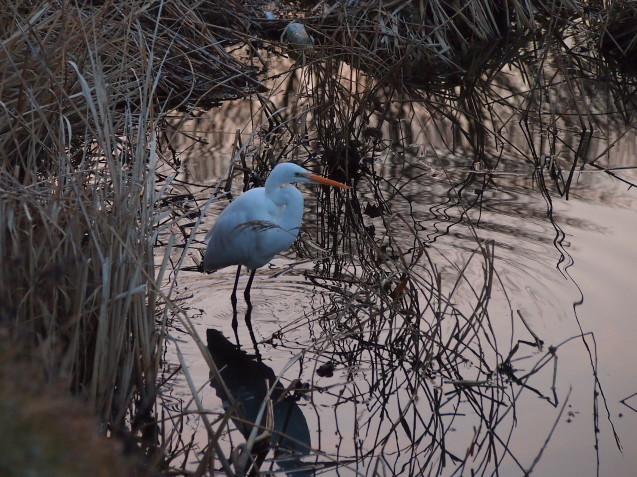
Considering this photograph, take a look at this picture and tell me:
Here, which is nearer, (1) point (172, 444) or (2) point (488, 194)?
(1) point (172, 444)

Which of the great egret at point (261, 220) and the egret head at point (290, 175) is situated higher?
the egret head at point (290, 175)

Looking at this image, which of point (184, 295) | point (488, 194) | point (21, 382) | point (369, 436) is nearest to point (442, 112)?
point (488, 194)

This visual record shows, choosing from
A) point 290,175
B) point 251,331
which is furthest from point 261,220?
point 251,331

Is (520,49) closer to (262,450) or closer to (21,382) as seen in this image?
(262,450)

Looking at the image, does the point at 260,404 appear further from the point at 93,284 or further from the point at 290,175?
the point at 290,175

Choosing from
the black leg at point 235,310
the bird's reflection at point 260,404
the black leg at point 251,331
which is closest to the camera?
the bird's reflection at point 260,404

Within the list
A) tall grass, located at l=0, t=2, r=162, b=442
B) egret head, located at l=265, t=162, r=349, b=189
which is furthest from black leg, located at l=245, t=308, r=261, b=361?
tall grass, located at l=0, t=2, r=162, b=442

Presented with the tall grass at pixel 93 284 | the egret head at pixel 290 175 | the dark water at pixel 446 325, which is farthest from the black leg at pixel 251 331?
the tall grass at pixel 93 284

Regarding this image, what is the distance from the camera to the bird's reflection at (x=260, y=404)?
277cm

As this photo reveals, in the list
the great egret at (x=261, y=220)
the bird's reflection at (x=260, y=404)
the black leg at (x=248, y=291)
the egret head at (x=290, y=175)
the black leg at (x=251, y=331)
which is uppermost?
the egret head at (x=290, y=175)

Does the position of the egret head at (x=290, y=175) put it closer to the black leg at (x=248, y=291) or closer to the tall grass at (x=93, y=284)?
the black leg at (x=248, y=291)

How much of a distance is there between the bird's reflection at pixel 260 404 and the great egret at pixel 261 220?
14.8 inches

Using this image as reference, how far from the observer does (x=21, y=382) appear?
4.17 feet

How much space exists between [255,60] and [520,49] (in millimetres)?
2512
